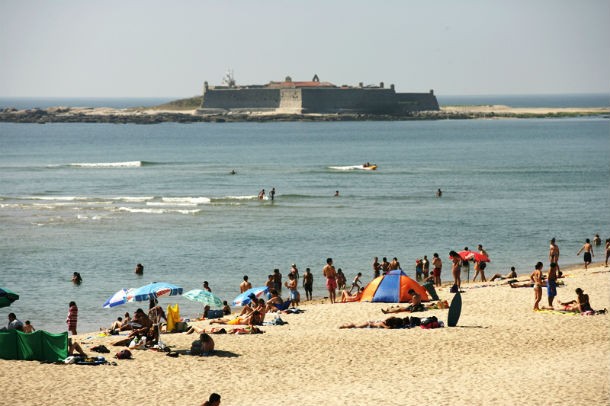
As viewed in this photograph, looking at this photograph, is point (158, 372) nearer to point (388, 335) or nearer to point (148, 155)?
point (388, 335)

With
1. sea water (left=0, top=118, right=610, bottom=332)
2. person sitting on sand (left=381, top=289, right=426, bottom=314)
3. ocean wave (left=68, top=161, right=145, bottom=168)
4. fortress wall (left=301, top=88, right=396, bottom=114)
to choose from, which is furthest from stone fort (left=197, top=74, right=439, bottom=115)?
person sitting on sand (left=381, top=289, right=426, bottom=314)

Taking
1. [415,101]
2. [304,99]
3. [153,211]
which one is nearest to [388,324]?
[153,211]

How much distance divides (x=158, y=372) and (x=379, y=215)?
94.4ft

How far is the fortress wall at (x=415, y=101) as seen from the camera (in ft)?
555

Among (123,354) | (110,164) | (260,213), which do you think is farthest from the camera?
(110,164)

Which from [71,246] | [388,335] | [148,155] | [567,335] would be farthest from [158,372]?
[148,155]

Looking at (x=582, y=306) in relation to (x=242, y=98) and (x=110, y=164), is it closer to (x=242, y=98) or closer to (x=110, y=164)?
(x=110, y=164)

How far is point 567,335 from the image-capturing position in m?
18.3

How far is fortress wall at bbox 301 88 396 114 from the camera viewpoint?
6235 inches

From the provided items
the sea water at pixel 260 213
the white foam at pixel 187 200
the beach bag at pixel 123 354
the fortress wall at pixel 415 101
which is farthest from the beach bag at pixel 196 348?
the fortress wall at pixel 415 101

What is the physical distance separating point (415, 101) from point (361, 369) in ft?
524

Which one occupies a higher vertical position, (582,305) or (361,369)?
(582,305)

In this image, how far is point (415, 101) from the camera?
174 metres

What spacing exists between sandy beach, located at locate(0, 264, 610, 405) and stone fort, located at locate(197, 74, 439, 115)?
138307mm
